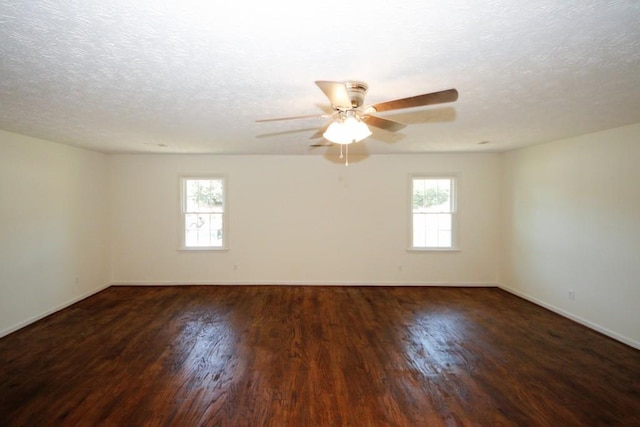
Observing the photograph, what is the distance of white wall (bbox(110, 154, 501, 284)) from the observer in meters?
5.31

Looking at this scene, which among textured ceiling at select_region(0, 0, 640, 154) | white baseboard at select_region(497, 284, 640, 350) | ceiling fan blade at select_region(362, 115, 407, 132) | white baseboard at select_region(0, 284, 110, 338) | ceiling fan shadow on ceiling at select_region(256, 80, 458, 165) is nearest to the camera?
textured ceiling at select_region(0, 0, 640, 154)

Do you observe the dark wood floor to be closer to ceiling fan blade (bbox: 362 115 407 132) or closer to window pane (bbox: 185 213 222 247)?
window pane (bbox: 185 213 222 247)

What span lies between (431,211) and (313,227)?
7.47ft

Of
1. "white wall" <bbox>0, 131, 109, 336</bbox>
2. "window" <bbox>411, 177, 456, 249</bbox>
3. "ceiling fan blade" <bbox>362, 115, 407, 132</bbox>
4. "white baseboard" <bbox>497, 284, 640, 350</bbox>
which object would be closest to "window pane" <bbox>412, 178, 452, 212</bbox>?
"window" <bbox>411, 177, 456, 249</bbox>

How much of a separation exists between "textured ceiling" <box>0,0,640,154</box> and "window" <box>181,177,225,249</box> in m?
2.37

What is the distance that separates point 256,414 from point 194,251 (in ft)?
12.5

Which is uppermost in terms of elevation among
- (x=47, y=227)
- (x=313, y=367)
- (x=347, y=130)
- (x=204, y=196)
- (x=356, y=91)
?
(x=356, y=91)

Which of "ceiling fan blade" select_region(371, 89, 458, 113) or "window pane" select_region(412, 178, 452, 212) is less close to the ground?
"ceiling fan blade" select_region(371, 89, 458, 113)

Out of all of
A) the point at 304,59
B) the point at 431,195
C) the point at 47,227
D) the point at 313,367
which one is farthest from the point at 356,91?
the point at 47,227

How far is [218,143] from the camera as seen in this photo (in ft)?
13.9

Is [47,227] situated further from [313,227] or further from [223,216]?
[313,227]

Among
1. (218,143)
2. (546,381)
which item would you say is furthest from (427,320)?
(218,143)

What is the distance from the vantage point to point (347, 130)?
1.93m

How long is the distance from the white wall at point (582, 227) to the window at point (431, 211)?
105cm
